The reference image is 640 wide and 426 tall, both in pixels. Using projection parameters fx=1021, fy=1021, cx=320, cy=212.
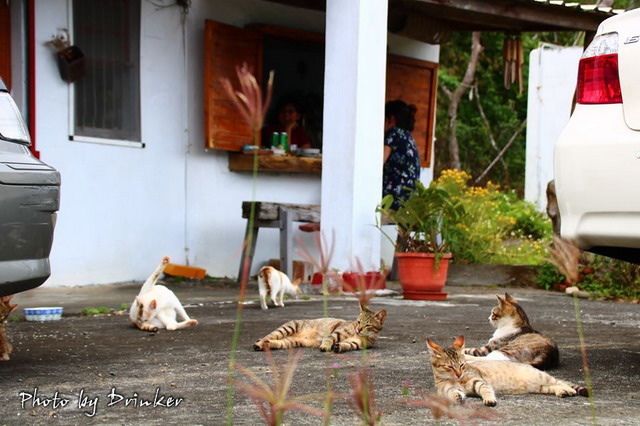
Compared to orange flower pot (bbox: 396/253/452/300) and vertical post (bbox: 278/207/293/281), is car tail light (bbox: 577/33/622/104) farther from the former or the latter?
vertical post (bbox: 278/207/293/281)

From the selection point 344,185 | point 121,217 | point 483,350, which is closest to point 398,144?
point 344,185

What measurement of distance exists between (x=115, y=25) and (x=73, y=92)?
0.83m

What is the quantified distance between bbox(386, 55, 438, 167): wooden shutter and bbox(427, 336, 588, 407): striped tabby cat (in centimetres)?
807

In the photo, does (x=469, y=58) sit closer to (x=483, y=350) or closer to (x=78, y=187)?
(x=78, y=187)

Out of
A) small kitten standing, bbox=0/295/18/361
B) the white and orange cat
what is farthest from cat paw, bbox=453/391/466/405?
the white and orange cat

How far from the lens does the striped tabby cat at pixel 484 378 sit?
3.92 metres

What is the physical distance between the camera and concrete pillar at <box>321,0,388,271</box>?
891cm

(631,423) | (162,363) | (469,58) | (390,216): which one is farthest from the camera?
(469,58)

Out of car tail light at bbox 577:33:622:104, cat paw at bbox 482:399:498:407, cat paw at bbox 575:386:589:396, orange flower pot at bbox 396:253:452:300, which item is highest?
car tail light at bbox 577:33:622:104

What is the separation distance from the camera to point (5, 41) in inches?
342

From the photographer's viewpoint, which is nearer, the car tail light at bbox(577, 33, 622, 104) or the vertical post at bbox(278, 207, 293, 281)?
the car tail light at bbox(577, 33, 622, 104)

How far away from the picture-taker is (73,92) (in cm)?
910

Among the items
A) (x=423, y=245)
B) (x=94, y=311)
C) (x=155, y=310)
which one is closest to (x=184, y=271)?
(x=423, y=245)

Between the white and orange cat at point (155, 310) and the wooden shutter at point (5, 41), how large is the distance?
324 cm
